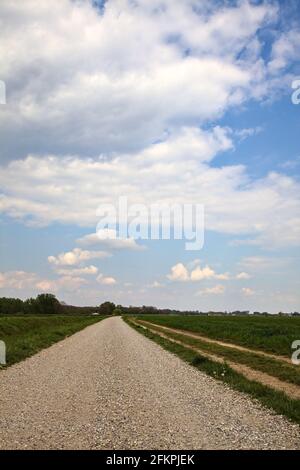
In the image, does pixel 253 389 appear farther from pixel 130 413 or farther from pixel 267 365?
pixel 267 365

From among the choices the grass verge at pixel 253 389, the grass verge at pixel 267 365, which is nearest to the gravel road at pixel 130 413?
the grass verge at pixel 253 389

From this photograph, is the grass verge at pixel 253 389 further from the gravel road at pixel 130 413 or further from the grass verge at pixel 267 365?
the grass verge at pixel 267 365

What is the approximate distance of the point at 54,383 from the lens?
51.5ft

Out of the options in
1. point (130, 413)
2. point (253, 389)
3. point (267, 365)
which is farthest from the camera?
point (267, 365)

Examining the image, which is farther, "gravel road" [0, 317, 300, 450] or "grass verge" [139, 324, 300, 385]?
"grass verge" [139, 324, 300, 385]

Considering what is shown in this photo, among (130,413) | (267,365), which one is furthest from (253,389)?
(267,365)

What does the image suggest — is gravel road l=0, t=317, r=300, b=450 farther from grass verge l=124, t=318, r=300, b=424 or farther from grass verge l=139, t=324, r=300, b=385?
grass verge l=139, t=324, r=300, b=385

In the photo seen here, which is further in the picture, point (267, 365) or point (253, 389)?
point (267, 365)

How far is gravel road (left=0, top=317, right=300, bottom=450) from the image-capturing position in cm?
858

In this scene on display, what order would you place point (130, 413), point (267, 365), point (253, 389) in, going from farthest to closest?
point (267, 365) → point (253, 389) → point (130, 413)

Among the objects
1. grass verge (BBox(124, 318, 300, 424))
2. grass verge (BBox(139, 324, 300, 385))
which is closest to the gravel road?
grass verge (BBox(124, 318, 300, 424))

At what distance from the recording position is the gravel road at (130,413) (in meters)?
8.58

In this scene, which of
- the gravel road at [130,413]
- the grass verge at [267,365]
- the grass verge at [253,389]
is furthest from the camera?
the grass verge at [267,365]

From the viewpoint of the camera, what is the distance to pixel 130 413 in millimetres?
11055
